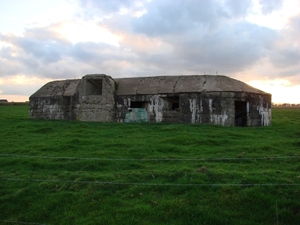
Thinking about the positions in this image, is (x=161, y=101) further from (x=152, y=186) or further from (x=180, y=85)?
(x=152, y=186)

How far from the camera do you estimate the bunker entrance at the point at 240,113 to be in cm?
1831

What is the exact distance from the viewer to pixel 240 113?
61.1ft

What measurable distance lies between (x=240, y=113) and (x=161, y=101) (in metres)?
5.18

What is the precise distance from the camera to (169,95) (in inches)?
742

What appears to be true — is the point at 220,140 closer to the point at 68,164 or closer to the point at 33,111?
the point at 68,164

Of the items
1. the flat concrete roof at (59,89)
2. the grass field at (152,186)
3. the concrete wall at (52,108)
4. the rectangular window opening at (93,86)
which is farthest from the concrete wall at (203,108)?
the grass field at (152,186)

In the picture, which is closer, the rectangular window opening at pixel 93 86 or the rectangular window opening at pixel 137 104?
the rectangular window opening at pixel 137 104

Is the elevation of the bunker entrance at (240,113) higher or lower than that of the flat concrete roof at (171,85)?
lower

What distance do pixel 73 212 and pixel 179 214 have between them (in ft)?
7.58

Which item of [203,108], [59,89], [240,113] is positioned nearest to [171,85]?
[203,108]

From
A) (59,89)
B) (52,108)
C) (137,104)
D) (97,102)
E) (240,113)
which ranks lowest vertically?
(240,113)

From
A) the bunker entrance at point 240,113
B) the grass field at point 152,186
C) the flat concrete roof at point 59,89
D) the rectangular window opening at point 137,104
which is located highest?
the flat concrete roof at point 59,89

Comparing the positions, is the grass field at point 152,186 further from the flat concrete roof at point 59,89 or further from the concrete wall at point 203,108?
the flat concrete roof at point 59,89

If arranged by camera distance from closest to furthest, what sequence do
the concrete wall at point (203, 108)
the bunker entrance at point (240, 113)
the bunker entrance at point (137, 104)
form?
the concrete wall at point (203, 108) < the bunker entrance at point (240, 113) < the bunker entrance at point (137, 104)
